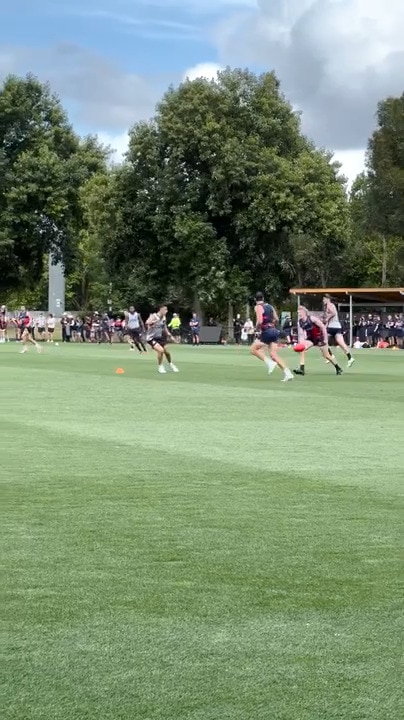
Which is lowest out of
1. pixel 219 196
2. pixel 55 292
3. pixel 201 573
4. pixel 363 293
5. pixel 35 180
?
pixel 201 573

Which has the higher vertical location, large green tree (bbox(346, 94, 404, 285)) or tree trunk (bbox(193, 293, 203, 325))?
large green tree (bbox(346, 94, 404, 285))

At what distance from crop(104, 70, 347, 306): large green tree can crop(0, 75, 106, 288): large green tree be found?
316cm

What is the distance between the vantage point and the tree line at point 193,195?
72.6m

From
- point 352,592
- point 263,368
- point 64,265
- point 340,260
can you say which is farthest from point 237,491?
point 340,260

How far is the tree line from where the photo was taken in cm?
7256

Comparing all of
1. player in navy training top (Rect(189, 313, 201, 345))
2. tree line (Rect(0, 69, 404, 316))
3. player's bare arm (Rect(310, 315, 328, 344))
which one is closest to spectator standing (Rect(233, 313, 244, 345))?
tree line (Rect(0, 69, 404, 316))

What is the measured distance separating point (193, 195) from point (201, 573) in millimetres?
67653

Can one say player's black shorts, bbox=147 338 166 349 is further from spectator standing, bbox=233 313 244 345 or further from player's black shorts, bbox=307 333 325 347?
spectator standing, bbox=233 313 244 345

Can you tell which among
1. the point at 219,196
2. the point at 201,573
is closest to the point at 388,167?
the point at 219,196

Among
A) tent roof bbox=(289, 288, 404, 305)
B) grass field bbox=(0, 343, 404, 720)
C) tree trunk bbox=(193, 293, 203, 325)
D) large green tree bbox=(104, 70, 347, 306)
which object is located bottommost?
grass field bbox=(0, 343, 404, 720)

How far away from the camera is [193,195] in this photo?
73188 mm

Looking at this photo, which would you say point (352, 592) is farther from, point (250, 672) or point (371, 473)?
point (371, 473)

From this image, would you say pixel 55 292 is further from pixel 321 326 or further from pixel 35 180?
pixel 321 326

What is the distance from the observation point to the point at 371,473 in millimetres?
10891
